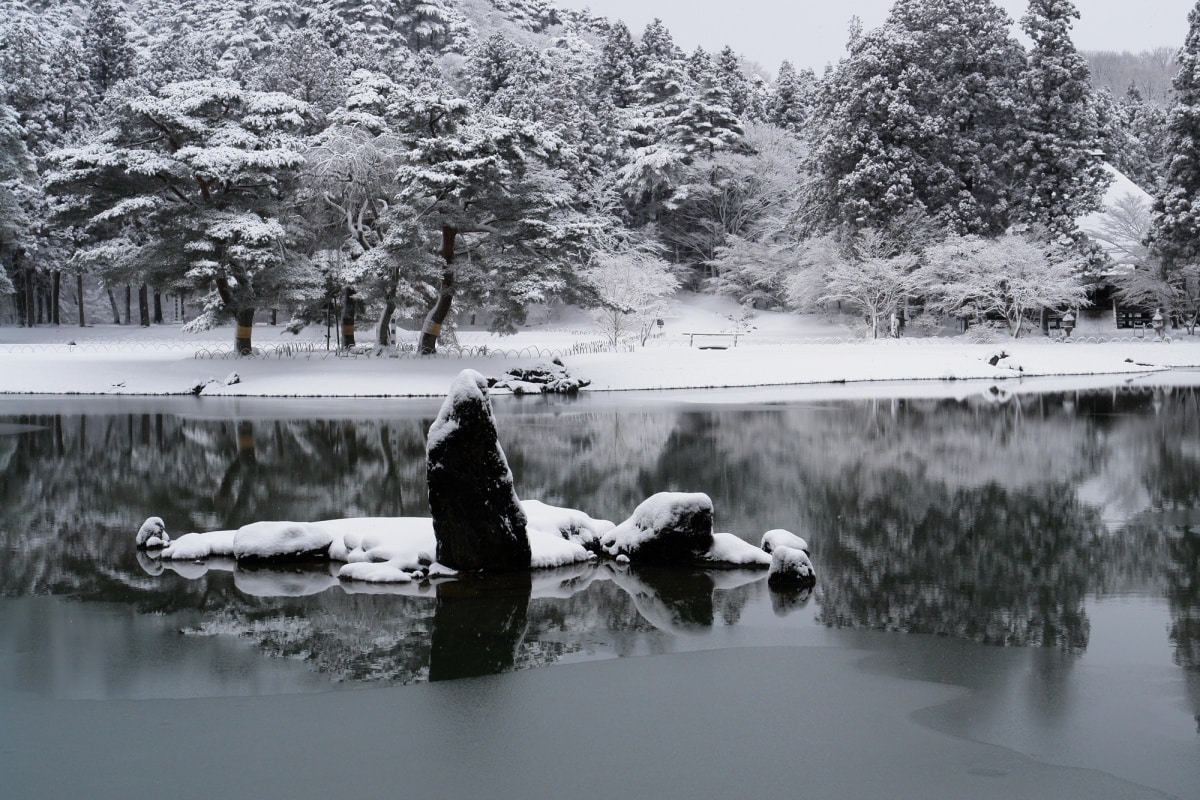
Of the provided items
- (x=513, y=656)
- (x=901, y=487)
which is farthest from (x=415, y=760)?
(x=901, y=487)

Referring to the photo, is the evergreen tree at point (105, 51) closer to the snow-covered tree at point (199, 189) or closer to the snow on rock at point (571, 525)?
the snow-covered tree at point (199, 189)

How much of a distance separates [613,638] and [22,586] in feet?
16.2

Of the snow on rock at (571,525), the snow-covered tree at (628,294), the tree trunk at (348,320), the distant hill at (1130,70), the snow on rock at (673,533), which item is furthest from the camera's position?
the distant hill at (1130,70)

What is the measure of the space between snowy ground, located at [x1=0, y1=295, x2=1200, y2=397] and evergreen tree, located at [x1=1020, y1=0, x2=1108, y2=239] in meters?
5.74

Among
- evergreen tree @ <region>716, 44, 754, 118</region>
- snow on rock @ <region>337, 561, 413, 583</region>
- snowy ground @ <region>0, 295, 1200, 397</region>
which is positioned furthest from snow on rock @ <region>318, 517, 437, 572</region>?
evergreen tree @ <region>716, 44, 754, 118</region>

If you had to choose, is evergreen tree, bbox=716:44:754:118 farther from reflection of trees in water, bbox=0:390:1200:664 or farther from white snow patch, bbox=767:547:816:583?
white snow patch, bbox=767:547:816:583

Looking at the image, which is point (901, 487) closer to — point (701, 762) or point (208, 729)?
point (701, 762)

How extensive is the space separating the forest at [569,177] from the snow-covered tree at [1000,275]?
5.9 inches

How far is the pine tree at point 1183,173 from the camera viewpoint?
3622 centimetres

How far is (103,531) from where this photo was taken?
1014 cm

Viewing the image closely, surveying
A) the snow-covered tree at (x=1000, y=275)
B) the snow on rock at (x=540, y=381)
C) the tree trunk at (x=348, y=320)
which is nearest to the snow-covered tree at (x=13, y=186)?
the tree trunk at (x=348, y=320)

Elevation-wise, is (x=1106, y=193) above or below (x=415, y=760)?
above

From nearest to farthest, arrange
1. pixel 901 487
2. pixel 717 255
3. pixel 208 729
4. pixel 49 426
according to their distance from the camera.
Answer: pixel 208 729 → pixel 901 487 → pixel 49 426 → pixel 717 255

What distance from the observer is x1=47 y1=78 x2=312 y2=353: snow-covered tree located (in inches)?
1018
